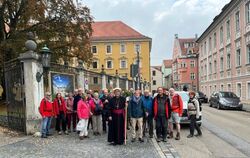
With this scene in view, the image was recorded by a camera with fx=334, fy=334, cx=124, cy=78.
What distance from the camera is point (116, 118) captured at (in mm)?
10797

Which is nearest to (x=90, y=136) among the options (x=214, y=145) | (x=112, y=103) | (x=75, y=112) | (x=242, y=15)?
(x=75, y=112)

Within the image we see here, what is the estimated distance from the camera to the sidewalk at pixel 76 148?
8781 millimetres

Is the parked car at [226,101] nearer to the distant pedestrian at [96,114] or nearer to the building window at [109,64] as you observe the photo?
the distant pedestrian at [96,114]

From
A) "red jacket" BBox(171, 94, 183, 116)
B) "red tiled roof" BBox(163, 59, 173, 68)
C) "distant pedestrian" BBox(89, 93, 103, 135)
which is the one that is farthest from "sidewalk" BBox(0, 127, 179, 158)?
"red tiled roof" BBox(163, 59, 173, 68)

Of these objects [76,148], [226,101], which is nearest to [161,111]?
[76,148]

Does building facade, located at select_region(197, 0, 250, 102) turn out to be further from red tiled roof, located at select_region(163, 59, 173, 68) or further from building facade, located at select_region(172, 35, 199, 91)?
red tiled roof, located at select_region(163, 59, 173, 68)

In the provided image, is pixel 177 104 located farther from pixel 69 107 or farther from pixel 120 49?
pixel 120 49

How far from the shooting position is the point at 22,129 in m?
12.9

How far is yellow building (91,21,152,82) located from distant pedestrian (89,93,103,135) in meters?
69.0

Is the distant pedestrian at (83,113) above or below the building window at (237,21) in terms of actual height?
below

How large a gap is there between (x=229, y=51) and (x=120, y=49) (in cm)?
4673

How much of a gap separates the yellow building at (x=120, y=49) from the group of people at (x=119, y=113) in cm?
6891

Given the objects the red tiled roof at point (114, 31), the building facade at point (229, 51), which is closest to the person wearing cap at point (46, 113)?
the building facade at point (229, 51)

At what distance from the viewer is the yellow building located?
82438 millimetres
